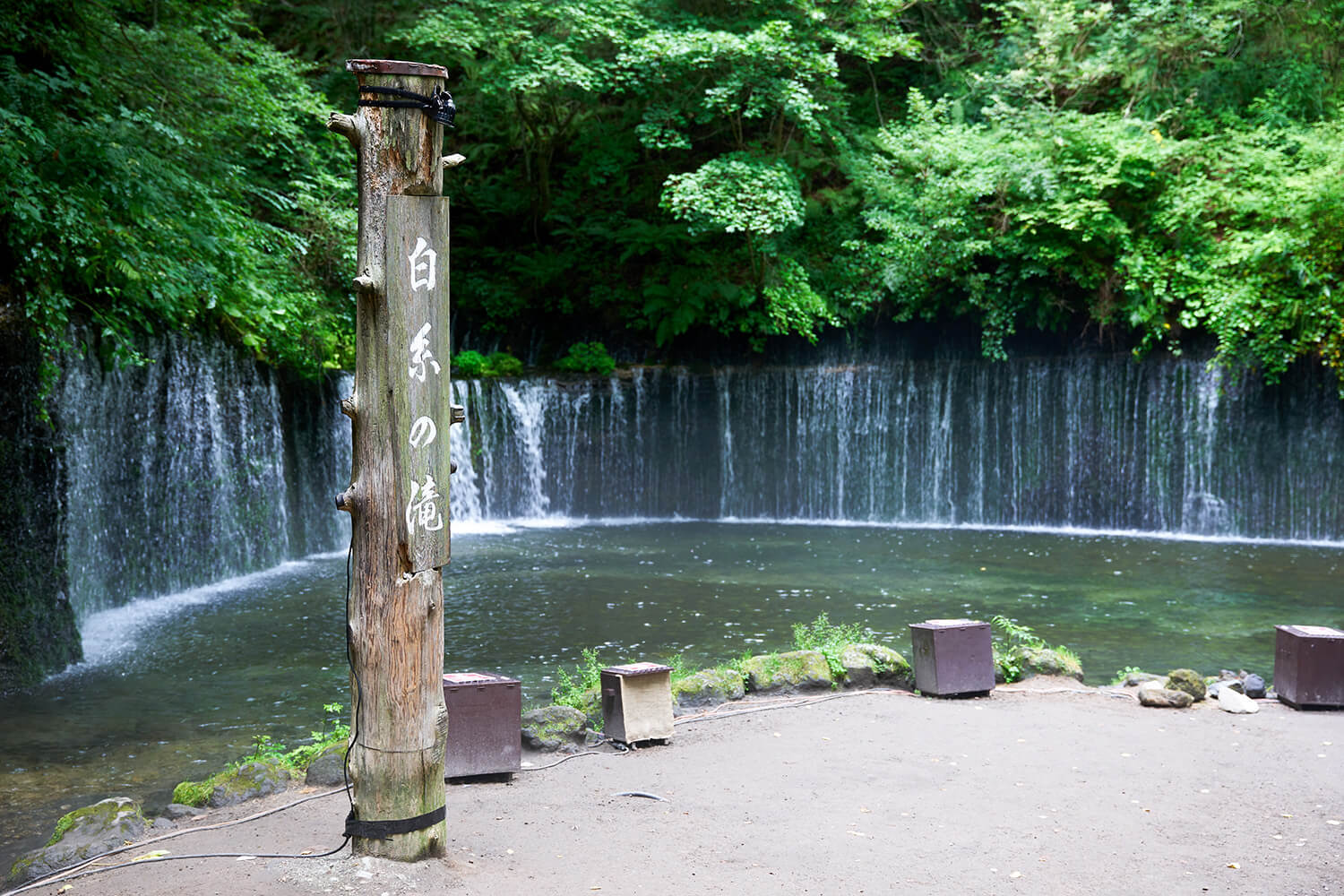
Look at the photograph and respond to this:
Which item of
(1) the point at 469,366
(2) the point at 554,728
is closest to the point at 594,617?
(2) the point at 554,728

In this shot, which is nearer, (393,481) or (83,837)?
(393,481)

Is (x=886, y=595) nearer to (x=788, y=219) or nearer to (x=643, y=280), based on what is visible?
(x=788, y=219)

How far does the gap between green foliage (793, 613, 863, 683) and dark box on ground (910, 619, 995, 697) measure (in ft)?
1.82

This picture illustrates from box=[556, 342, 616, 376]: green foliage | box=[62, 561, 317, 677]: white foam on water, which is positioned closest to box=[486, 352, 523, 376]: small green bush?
box=[556, 342, 616, 376]: green foliage

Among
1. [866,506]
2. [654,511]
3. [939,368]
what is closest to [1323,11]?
[939,368]

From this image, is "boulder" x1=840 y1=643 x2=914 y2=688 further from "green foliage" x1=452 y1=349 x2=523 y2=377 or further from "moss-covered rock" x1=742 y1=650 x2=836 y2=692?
"green foliage" x1=452 y1=349 x2=523 y2=377

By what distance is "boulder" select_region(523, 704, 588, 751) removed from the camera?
589 centimetres

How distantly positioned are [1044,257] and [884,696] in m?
11.8

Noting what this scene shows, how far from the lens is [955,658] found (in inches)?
279

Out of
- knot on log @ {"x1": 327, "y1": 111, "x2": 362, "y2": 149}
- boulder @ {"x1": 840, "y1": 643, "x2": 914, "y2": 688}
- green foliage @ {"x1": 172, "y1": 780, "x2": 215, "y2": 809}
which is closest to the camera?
knot on log @ {"x1": 327, "y1": 111, "x2": 362, "y2": 149}

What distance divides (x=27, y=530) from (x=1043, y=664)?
7.04m

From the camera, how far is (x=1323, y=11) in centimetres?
1725

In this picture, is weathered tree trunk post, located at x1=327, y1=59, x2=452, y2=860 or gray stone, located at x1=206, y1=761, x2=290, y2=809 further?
gray stone, located at x1=206, y1=761, x2=290, y2=809

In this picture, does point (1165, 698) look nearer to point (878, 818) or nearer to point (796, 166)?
point (878, 818)
